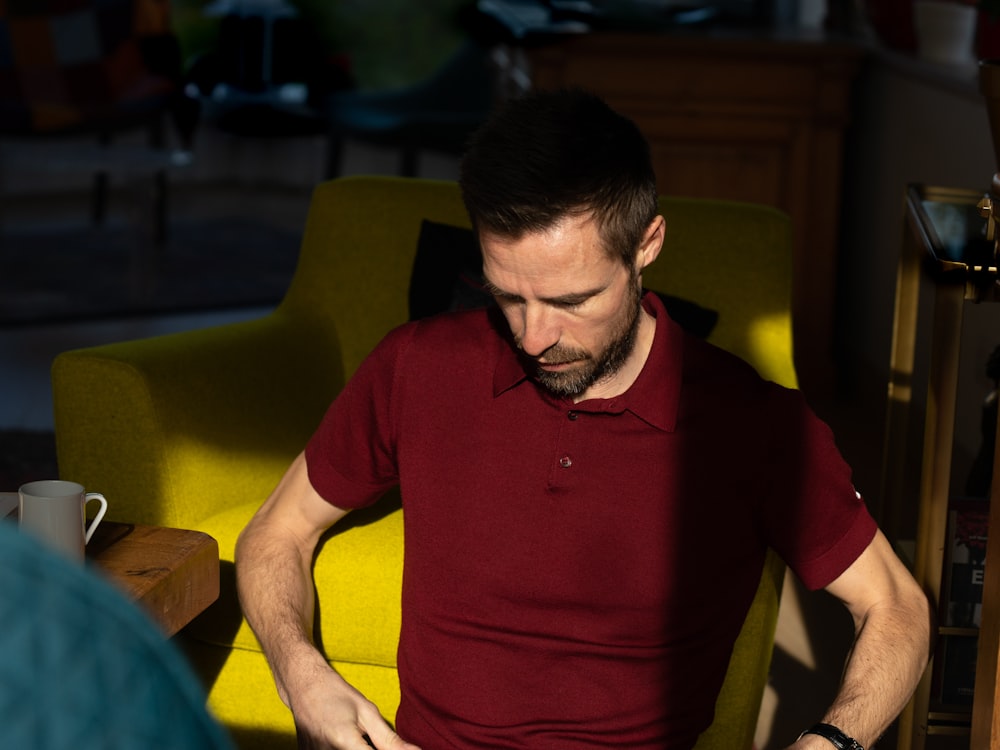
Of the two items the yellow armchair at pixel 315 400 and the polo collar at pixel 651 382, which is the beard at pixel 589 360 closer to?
the polo collar at pixel 651 382

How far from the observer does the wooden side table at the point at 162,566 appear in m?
1.46

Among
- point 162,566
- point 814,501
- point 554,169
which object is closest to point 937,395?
point 814,501

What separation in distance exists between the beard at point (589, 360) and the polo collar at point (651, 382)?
0.02 meters

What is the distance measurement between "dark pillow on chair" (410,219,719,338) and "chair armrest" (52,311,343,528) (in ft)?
0.96

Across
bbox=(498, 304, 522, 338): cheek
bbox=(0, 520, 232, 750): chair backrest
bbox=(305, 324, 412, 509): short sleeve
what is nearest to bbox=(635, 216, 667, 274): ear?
bbox=(498, 304, 522, 338): cheek

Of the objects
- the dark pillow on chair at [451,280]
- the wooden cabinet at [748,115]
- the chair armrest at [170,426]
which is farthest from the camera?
the wooden cabinet at [748,115]

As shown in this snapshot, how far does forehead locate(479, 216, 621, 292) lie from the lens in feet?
4.33

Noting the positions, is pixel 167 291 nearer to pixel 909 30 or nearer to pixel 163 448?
pixel 909 30

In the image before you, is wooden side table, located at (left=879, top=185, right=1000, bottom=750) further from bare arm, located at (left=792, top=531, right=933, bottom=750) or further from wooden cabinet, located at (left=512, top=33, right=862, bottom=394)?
wooden cabinet, located at (left=512, top=33, right=862, bottom=394)

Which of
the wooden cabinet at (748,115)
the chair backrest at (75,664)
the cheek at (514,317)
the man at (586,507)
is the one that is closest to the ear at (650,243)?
the man at (586,507)

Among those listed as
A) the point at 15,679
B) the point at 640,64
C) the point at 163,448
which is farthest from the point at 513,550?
the point at 640,64

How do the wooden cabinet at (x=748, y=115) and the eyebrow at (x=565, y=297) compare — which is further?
the wooden cabinet at (x=748, y=115)

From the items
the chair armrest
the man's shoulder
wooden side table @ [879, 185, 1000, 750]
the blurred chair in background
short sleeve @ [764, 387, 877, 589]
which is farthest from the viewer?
the blurred chair in background

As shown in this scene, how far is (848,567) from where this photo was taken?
1380 mm
